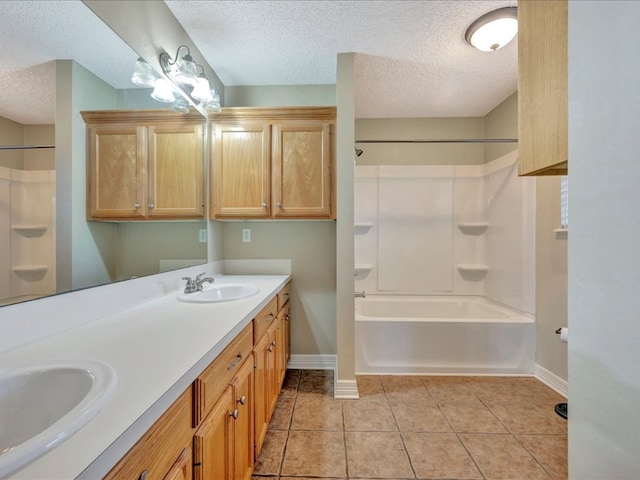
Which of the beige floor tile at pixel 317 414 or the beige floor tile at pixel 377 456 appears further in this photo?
the beige floor tile at pixel 317 414

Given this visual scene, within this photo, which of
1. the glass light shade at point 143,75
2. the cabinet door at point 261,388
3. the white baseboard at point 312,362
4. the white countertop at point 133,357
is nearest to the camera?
the white countertop at point 133,357

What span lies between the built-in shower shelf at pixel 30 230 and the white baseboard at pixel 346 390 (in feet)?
6.13

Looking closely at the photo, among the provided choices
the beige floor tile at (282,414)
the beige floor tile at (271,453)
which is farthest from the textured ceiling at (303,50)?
the beige floor tile at (282,414)

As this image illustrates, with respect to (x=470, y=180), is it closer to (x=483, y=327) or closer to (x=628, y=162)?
(x=483, y=327)

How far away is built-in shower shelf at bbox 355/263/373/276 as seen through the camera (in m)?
3.02

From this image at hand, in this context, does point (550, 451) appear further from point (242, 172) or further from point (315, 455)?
point (242, 172)

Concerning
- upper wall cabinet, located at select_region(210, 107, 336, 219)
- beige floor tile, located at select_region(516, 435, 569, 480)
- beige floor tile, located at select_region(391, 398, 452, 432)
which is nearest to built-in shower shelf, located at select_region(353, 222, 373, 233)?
upper wall cabinet, located at select_region(210, 107, 336, 219)

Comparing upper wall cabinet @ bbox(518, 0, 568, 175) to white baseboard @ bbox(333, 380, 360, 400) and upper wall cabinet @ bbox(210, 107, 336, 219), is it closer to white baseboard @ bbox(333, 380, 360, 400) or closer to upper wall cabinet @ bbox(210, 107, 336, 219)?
upper wall cabinet @ bbox(210, 107, 336, 219)

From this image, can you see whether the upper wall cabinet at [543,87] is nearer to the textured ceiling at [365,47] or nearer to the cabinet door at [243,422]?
the textured ceiling at [365,47]

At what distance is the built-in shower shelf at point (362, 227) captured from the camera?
3.04 m

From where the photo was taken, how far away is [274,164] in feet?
7.19

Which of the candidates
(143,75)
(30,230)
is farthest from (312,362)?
(143,75)

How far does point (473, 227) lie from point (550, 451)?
1999 millimetres

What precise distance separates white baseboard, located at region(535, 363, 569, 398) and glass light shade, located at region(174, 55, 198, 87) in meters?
3.36
